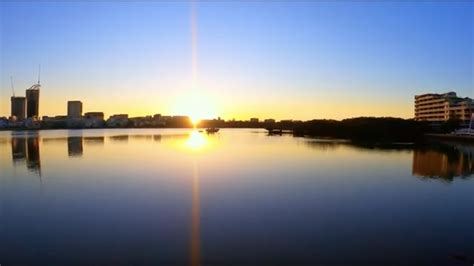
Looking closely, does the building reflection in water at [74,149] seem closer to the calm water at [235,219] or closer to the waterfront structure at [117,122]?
the calm water at [235,219]

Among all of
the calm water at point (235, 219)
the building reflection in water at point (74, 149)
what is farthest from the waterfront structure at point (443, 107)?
the building reflection in water at point (74, 149)

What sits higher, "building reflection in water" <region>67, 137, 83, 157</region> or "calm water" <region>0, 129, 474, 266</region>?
"calm water" <region>0, 129, 474, 266</region>

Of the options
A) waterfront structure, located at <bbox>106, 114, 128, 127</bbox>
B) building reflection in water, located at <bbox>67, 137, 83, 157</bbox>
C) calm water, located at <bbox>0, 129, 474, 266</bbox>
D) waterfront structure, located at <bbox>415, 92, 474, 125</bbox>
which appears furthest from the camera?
waterfront structure, located at <bbox>106, 114, 128, 127</bbox>

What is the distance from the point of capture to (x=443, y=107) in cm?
9181

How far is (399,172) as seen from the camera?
80.8 ft

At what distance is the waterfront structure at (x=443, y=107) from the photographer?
272 ft

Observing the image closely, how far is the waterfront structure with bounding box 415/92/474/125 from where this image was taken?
83.0 meters

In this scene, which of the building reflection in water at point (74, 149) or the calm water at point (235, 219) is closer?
the calm water at point (235, 219)

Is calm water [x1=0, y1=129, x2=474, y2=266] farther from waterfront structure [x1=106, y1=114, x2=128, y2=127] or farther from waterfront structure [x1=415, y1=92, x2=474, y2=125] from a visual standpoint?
waterfront structure [x1=106, y1=114, x2=128, y2=127]

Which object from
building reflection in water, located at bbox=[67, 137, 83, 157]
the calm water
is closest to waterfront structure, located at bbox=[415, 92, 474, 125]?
the calm water

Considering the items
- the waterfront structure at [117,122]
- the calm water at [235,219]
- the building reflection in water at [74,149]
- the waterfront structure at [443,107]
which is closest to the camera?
the calm water at [235,219]

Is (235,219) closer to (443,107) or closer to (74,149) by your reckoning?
(74,149)

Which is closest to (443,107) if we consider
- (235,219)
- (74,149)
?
(74,149)

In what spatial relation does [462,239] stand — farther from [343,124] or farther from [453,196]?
[343,124]
